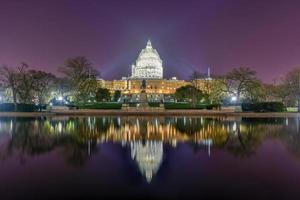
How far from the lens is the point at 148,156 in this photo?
14.9 m

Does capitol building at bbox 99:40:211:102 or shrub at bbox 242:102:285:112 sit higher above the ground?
capitol building at bbox 99:40:211:102

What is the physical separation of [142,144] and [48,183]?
8452 mm

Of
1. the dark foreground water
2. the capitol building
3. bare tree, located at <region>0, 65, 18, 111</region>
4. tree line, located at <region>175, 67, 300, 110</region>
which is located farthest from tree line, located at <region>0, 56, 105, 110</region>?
the capitol building

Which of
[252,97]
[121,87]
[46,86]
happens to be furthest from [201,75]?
[121,87]

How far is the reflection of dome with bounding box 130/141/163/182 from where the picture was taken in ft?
40.3

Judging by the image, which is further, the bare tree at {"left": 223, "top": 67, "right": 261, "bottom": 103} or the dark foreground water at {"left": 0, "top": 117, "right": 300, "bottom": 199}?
the bare tree at {"left": 223, "top": 67, "right": 261, "bottom": 103}

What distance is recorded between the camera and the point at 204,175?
11539 mm

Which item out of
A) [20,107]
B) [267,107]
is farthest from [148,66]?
[20,107]

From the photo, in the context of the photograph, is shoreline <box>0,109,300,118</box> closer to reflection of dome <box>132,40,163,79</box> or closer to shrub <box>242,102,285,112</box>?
shrub <box>242,102,285,112</box>

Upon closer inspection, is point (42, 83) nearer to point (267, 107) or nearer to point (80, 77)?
point (80, 77)

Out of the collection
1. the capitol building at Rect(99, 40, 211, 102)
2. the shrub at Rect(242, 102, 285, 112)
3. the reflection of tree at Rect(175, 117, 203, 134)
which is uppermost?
the capitol building at Rect(99, 40, 211, 102)

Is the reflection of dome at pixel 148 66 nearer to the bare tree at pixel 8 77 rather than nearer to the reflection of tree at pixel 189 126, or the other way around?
the bare tree at pixel 8 77

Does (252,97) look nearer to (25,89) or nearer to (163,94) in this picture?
(25,89)

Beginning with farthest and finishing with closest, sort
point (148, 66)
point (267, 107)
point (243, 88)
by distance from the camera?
point (148, 66), point (243, 88), point (267, 107)
